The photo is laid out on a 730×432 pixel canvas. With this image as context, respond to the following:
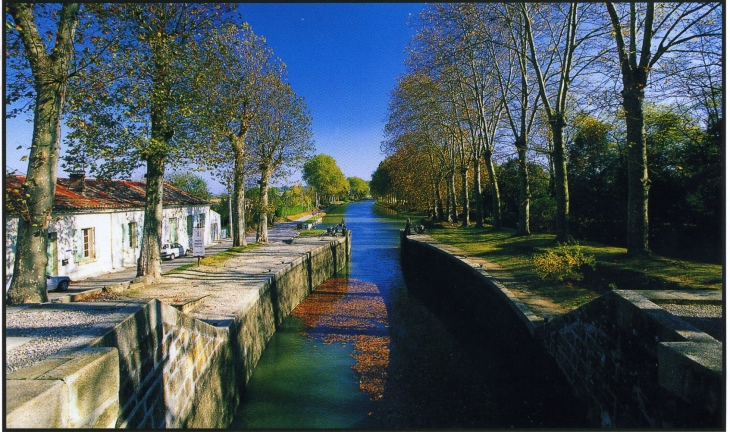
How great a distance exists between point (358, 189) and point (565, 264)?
143 metres

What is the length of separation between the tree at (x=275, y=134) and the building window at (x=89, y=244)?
7655 mm

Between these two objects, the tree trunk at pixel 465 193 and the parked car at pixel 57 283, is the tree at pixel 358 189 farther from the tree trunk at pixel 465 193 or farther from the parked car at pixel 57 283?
the parked car at pixel 57 283

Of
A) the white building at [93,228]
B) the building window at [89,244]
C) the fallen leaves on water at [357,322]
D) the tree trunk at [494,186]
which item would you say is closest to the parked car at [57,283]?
the white building at [93,228]

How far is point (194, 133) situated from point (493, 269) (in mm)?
8373

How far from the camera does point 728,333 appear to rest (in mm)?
3203

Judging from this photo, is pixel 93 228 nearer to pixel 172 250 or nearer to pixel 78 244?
pixel 78 244

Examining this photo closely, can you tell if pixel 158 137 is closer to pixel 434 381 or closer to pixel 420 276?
pixel 434 381

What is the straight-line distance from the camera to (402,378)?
800 cm

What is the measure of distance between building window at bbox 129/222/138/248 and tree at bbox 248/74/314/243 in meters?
5.84

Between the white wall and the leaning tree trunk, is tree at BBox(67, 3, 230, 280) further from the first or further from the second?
the white wall

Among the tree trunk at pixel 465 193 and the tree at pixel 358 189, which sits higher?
the tree at pixel 358 189

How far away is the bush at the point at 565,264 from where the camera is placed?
880 cm

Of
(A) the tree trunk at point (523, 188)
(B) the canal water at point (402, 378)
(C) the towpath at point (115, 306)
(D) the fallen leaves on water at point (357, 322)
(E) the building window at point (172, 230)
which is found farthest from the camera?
(E) the building window at point (172, 230)

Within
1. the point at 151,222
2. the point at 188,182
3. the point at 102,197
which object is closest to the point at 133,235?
the point at 102,197
